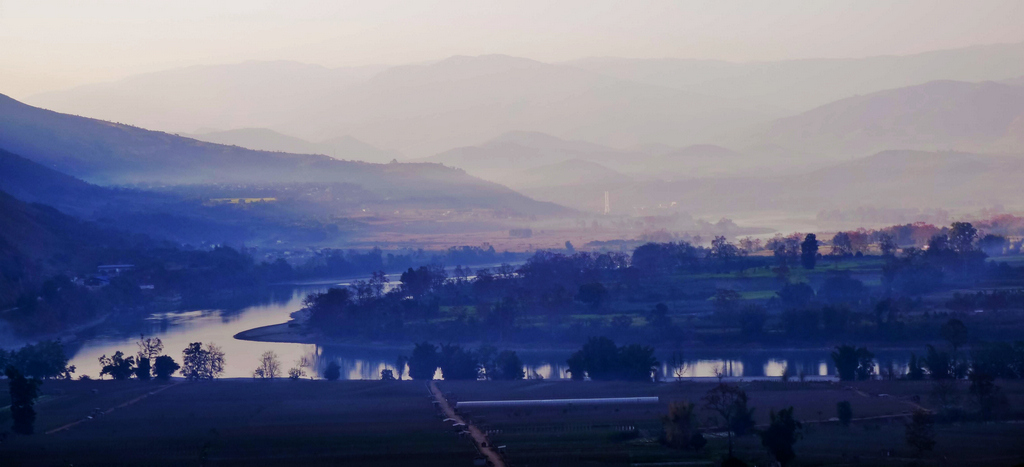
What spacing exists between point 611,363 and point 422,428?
712 centimetres

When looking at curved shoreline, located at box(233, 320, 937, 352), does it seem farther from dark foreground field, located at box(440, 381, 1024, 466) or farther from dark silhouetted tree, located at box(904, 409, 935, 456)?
dark silhouetted tree, located at box(904, 409, 935, 456)

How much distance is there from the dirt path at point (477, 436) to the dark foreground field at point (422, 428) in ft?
0.76

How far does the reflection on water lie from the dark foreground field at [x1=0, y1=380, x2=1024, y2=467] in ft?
14.0

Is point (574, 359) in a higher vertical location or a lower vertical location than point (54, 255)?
lower

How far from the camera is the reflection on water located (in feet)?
93.0

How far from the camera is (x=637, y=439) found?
18.0 meters

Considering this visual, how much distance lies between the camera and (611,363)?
2533cm

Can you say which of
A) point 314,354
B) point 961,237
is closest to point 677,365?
point 314,354

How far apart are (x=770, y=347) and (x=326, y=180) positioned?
274 feet

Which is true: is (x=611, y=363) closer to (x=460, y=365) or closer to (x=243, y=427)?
(x=460, y=365)

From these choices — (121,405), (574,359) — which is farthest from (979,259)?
(121,405)

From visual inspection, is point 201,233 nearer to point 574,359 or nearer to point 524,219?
point 524,219

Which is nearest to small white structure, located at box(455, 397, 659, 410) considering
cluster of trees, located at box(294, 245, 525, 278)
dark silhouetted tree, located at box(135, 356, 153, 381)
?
dark silhouetted tree, located at box(135, 356, 153, 381)

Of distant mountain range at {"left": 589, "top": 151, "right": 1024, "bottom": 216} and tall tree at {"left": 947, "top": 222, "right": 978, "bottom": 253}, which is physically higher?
distant mountain range at {"left": 589, "top": 151, "right": 1024, "bottom": 216}
